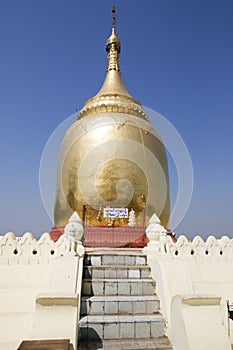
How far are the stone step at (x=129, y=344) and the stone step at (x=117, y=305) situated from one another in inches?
21.4

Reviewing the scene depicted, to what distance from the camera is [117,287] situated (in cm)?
534

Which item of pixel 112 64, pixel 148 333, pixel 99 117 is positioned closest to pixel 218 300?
pixel 148 333

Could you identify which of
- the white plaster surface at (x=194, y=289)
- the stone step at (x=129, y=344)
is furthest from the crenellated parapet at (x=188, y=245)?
the stone step at (x=129, y=344)

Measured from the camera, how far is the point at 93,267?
5.75 metres

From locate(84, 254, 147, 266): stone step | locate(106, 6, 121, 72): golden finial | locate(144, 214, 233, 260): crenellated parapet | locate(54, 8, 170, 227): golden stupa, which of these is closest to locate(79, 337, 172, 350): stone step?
locate(84, 254, 147, 266): stone step

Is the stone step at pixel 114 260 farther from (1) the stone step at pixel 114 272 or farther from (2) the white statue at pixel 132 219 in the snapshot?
(2) the white statue at pixel 132 219

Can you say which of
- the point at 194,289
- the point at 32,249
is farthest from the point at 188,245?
the point at 32,249

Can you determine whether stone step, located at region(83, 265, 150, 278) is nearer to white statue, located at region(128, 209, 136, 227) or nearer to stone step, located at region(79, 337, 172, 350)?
stone step, located at region(79, 337, 172, 350)

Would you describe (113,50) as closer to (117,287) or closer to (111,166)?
(111,166)

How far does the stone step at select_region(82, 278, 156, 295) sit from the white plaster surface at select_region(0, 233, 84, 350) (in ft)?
1.23

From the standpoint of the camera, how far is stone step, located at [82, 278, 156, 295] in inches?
208

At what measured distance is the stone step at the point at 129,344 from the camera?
4180 mm

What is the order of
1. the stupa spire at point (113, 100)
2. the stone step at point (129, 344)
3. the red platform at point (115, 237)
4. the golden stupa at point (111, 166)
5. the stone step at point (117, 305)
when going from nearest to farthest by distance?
the stone step at point (129, 344) → the stone step at point (117, 305) → the red platform at point (115, 237) → the golden stupa at point (111, 166) → the stupa spire at point (113, 100)

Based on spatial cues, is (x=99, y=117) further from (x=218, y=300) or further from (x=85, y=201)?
(x=218, y=300)
